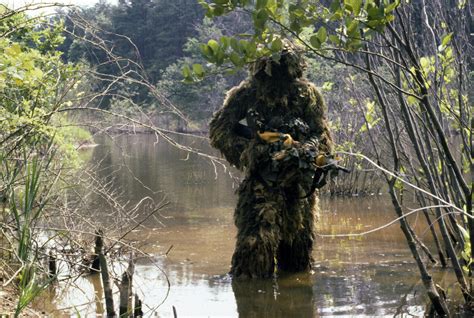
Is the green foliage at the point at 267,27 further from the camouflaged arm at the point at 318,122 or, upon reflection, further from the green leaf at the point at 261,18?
the camouflaged arm at the point at 318,122

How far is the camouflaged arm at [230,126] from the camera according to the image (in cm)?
773

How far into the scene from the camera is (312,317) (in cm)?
622

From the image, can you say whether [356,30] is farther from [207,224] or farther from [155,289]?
[207,224]

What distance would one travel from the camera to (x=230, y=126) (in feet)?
25.6

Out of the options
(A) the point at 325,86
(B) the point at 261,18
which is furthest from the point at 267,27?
(A) the point at 325,86

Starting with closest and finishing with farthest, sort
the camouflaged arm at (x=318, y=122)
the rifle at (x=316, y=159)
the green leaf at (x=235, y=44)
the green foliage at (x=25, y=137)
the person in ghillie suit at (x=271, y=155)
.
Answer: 1. the green leaf at (x=235, y=44)
2. the green foliage at (x=25, y=137)
3. the rifle at (x=316, y=159)
4. the person in ghillie suit at (x=271, y=155)
5. the camouflaged arm at (x=318, y=122)

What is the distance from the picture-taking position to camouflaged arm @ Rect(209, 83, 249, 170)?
773 cm

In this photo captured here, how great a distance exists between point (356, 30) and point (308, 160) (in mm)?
3323

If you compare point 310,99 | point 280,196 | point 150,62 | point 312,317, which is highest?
point 150,62

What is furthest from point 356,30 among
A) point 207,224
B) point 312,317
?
point 207,224

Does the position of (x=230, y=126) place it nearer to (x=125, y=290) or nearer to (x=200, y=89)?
(x=125, y=290)

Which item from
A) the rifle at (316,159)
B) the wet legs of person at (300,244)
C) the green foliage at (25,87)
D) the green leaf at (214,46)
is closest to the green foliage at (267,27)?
the green leaf at (214,46)

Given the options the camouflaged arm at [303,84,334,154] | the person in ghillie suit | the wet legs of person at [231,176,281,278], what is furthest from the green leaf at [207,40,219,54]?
the camouflaged arm at [303,84,334,154]

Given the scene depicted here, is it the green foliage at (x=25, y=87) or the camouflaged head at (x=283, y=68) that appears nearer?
the green foliage at (x=25, y=87)
